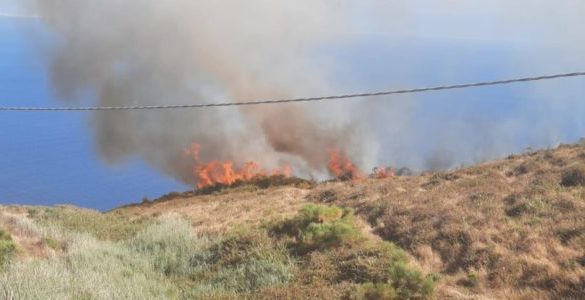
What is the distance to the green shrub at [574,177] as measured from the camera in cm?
1567

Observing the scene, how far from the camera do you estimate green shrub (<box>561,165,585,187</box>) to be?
15672mm

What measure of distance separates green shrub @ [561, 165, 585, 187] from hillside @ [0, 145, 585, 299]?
34 mm

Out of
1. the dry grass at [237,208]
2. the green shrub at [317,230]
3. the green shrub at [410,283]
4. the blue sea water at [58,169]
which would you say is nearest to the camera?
the green shrub at [410,283]

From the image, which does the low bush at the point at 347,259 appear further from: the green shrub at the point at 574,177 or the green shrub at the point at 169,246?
the green shrub at the point at 574,177

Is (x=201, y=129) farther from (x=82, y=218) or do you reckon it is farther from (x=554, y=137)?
(x=554, y=137)

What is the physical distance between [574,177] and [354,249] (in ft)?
24.9

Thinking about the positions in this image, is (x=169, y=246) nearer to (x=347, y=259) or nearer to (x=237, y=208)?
(x=347, y=259)

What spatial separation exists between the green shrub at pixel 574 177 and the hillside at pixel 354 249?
34 millimetres

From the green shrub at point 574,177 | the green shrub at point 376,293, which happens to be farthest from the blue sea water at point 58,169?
the green shrub at point 376,293

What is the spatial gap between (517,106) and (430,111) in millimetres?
22471

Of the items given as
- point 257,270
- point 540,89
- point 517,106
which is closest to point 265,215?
point 257,270

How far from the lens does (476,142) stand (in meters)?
90.6

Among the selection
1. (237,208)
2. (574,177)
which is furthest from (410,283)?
(237,208)

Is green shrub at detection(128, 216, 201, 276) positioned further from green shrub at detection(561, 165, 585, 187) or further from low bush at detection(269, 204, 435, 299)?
green shrub at detection(561, 165, 585, 187)
